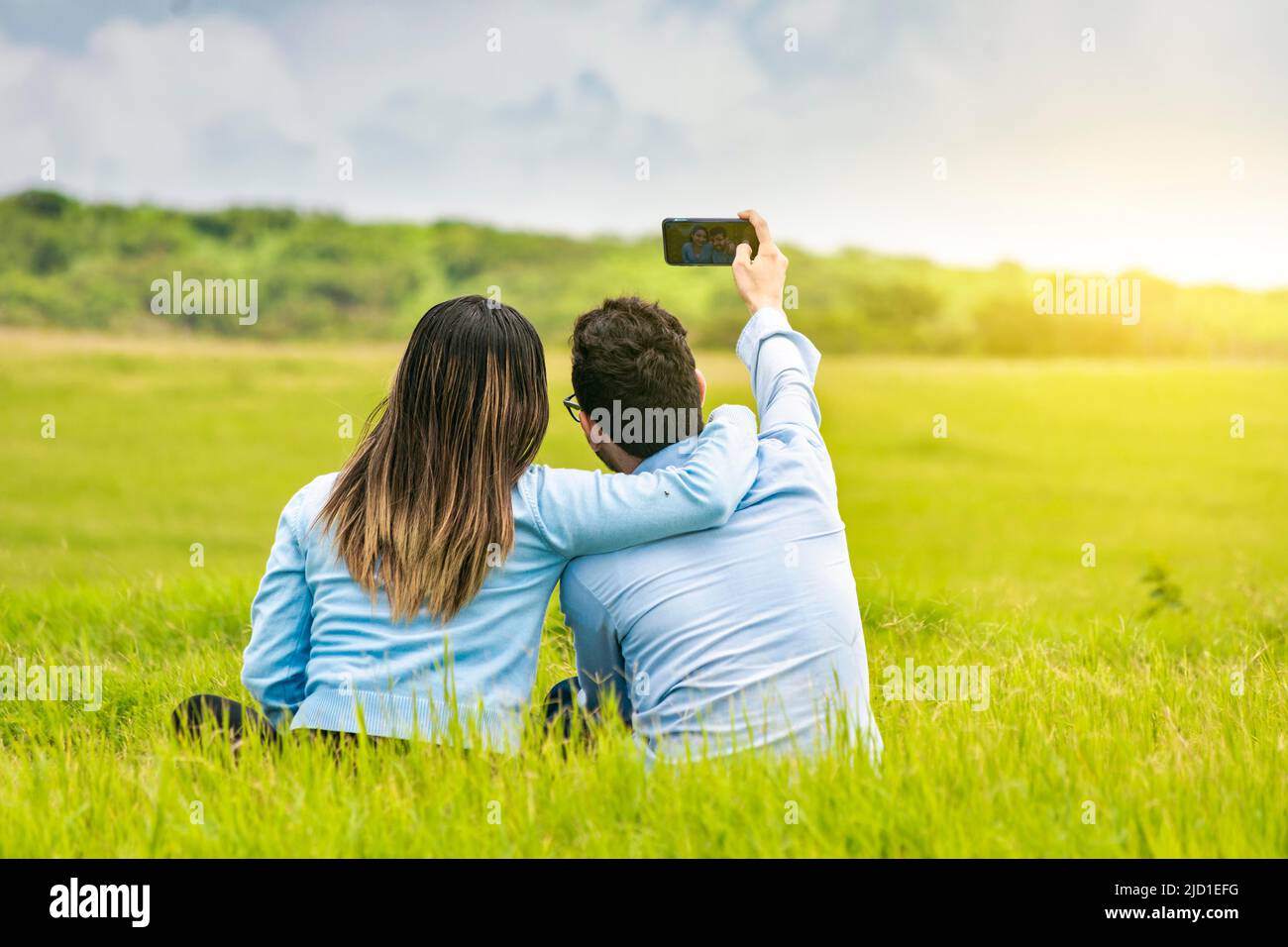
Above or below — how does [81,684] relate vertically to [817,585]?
below

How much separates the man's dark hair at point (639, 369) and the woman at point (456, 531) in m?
0.14

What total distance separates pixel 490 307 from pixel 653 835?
151 centimetres

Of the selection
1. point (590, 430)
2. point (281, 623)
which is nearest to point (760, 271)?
point (590, 430)

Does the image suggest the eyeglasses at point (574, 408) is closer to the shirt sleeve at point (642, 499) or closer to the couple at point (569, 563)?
the couple at point (569, 563)

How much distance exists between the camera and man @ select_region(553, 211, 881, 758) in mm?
3139

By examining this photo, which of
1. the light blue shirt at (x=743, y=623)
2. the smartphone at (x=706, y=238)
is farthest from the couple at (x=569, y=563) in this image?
the smartphone at (x=706, y=238)

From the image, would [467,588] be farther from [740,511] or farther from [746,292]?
[746,292]

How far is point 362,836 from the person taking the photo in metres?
2.89

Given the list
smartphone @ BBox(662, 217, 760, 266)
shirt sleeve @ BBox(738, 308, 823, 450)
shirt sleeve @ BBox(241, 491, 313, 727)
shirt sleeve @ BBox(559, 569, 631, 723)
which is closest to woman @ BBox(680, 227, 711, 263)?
smartphone @ BBox(662, 217, 760, 266)

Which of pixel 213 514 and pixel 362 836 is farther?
pixel 213 514

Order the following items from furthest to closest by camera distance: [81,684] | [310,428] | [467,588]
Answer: [310,428] → [81,684] → [467,588]

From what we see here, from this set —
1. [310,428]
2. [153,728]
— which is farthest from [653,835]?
[310,428]

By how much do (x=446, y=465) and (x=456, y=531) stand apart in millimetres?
213

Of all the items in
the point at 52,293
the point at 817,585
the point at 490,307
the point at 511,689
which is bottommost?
the point at 511,689
